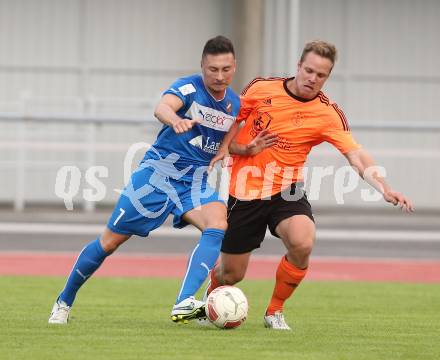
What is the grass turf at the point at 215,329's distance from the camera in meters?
7.21

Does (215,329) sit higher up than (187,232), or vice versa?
(215,329)

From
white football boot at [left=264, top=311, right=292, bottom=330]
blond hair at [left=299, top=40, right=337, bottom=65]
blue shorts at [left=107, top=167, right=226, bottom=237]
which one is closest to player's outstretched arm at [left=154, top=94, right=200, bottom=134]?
blue shorts at [left=107, top=167, right=226, bottom=237]

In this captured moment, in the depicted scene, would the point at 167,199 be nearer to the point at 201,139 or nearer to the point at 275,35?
the point at 201,139

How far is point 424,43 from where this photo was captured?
87.6ft

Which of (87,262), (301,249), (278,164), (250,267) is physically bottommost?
(250,267)

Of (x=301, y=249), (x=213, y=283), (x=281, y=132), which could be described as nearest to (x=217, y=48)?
(x=281, y=132)

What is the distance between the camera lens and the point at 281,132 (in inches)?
341

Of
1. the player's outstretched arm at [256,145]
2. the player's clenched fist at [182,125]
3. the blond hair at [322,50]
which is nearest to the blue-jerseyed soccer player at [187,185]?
the player's outstretched arm at [256,145]

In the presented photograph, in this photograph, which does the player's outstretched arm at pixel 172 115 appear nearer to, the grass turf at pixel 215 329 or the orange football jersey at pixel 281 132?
the orange football jersey at pixel 281 132

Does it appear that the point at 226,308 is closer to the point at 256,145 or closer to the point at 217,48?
the point at 256,145

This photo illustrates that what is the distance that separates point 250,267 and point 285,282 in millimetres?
5814

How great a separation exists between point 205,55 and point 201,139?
24.3 inches

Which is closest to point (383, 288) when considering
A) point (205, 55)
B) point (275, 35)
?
point (205, 55)

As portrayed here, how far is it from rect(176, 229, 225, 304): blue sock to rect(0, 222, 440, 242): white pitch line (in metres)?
10.0
